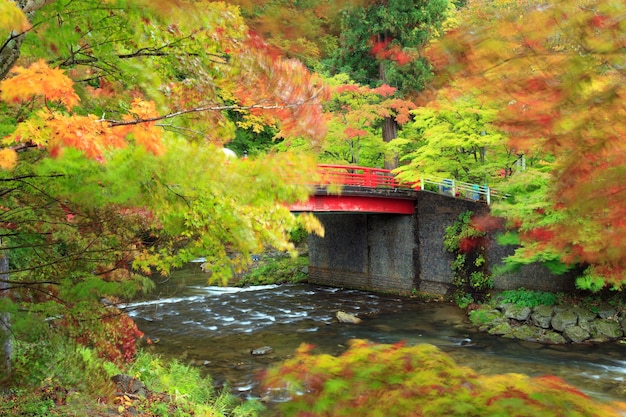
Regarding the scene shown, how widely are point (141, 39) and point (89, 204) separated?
1.66m

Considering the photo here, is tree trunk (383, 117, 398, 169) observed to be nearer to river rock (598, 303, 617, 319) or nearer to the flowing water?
the flowing water

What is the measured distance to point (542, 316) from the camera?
48.2 ft

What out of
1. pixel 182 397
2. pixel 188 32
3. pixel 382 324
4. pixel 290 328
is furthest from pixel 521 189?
pixel 188 32

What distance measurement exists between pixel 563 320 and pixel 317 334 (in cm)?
718

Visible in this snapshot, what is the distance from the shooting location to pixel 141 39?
15.6ft

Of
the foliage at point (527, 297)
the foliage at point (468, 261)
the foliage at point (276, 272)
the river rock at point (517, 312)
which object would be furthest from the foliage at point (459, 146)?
the foliage at point (276, 272)

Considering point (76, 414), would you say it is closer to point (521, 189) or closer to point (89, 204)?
point (89, 204)

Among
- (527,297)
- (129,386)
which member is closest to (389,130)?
(527,297)

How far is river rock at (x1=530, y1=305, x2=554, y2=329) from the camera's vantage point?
14.4m

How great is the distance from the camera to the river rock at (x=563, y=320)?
45.9ft

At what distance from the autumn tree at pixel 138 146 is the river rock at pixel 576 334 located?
37.0ft

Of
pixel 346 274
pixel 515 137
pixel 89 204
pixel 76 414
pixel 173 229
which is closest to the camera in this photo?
pixel 515 137

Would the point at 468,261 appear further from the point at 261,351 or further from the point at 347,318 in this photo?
the point at 261,351

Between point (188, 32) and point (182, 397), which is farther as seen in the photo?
point (182, 397)
